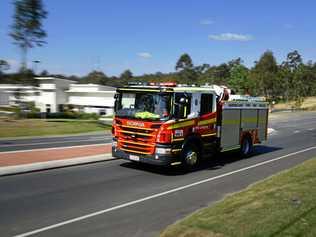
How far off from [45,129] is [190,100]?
876 inches

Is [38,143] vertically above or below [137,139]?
below

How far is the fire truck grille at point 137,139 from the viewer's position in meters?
14.0

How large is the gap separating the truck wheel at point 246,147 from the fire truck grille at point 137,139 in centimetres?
574

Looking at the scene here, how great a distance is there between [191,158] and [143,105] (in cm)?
229

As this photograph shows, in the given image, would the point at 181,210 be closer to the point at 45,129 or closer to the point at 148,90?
the point at 148,90

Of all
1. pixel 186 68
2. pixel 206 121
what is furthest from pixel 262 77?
pixel 206 121

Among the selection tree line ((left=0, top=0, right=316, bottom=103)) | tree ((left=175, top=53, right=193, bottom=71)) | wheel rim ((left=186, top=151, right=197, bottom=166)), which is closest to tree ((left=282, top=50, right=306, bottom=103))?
tree line ((left=0, top=0, right=316, bottom=103))

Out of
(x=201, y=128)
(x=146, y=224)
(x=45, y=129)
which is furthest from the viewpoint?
(x=45, y=129)

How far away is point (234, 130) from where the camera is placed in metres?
17.7

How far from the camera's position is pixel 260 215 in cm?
830

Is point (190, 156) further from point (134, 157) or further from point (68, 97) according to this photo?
point (68, 97)

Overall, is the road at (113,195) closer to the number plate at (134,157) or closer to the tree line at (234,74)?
the number plate at (134,157)

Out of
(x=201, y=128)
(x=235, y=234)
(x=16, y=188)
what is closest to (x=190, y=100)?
(x=201, y=128)

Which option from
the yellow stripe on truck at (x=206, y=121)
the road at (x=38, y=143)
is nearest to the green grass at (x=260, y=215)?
the yellow stripe on truck at (x=206, y=121)
